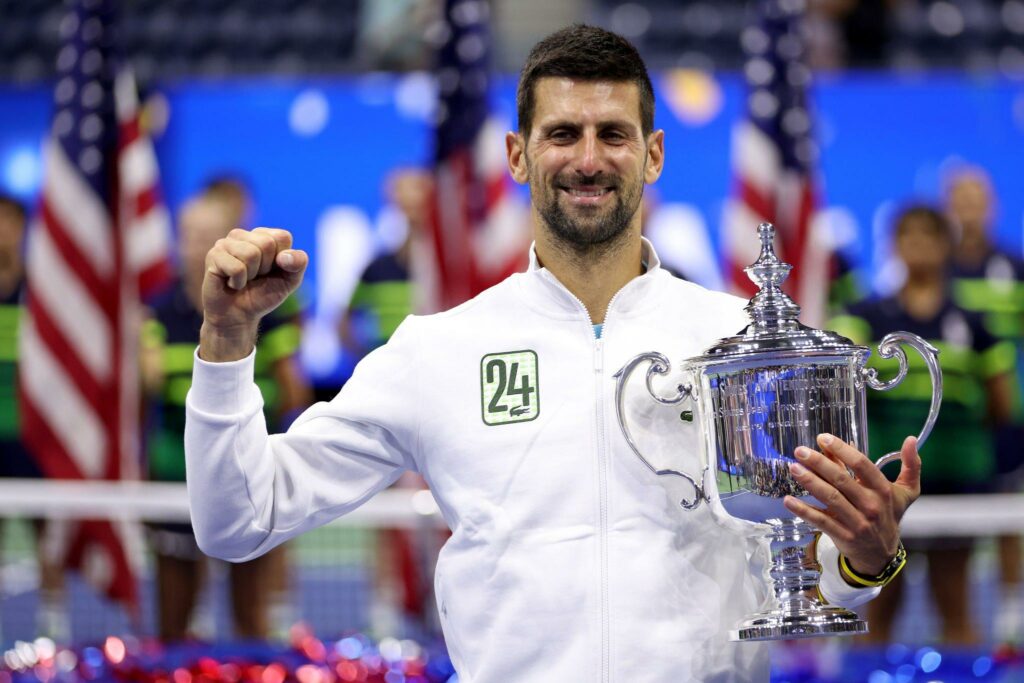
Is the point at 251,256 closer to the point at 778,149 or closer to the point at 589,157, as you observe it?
the point at 589,157

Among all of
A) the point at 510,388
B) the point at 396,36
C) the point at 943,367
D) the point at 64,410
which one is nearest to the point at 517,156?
the point at 510,388

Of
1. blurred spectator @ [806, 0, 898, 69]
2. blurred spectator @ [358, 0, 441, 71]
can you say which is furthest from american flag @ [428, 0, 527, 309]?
blurred spectator @ [806, 0, 898, 69]

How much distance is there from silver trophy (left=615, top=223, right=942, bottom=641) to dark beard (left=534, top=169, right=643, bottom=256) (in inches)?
9.3

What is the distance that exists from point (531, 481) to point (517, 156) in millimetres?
572

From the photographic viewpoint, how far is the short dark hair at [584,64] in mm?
2334

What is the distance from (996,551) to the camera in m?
5.57

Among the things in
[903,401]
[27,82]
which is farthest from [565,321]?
[27,82]

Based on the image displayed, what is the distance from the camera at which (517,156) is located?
8.12 feet

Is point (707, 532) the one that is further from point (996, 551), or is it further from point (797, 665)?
point (996, 551)

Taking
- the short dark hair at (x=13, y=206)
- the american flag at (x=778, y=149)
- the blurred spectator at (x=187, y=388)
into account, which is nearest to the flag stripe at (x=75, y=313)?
the blurred spectator at (x=187, y=388)

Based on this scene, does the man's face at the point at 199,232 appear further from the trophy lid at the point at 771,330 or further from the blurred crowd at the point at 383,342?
the trophy lid at the point at 771,330

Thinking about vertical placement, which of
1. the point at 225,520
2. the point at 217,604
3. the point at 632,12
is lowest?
the point at 217,604

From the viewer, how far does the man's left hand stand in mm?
2047

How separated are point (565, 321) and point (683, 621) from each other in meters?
0.53
